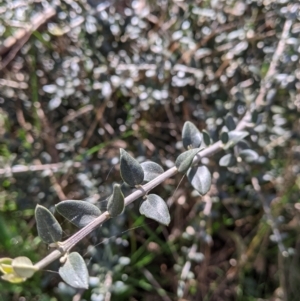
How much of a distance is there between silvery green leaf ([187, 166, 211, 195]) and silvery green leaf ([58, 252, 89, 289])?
27cm

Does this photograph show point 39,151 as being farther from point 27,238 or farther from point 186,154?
point 186,154

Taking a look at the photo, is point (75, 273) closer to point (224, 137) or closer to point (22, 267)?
point (22, 267)

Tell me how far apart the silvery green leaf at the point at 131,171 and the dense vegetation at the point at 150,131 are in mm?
519

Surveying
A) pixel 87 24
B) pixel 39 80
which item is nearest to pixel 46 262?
pixel 87 24

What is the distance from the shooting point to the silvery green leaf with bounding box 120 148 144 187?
27.2 inches

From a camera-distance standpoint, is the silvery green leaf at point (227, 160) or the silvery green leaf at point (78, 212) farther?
the silvery green leaf at point (227, 160)

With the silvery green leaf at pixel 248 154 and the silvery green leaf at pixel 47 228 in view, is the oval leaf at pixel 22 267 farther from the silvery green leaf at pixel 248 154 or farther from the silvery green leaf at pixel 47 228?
the silvery green leaf at pixel 248 154

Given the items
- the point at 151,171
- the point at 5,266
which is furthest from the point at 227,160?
the point at 5,266

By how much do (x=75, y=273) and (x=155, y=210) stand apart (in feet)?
0.53

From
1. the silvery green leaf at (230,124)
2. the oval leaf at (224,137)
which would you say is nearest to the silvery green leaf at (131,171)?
the oval leaf at (224,137)

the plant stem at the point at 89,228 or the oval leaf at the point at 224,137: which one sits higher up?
the plant stem at the point at 89,228

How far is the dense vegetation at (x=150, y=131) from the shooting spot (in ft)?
4.26

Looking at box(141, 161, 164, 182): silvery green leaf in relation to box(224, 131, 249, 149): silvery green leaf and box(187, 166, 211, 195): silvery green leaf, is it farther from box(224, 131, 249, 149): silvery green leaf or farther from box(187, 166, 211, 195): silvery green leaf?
box(224, 131, 249, 149): silvery green leaf

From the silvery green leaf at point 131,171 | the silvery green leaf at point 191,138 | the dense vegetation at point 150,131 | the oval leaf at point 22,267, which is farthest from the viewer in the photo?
the dense vegetation at point 150,131
